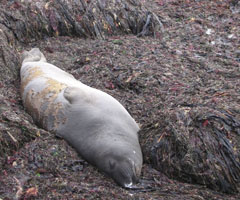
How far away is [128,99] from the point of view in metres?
4.85

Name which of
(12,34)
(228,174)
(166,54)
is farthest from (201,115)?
(12,34)

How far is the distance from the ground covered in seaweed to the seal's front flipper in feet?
1.76

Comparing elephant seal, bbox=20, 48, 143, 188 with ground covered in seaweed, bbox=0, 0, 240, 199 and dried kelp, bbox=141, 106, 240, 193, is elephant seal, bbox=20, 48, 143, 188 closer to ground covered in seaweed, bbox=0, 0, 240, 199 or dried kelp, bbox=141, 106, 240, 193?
ground covered in seaweed, bbox=0, 0, 240, 199

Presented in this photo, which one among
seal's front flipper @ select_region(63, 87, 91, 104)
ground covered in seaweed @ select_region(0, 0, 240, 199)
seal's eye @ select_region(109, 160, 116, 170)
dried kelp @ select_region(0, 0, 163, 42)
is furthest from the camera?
dried kelp @ select_region(0, 0, 163, 42)

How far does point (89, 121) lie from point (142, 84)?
122cm

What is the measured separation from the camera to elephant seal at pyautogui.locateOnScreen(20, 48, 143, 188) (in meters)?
3.68

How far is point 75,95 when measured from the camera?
4391 mm

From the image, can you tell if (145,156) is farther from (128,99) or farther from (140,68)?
(140,68)

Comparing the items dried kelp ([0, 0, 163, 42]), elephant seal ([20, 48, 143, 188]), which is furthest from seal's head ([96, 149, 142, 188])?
dried kelp ([0, 0, 163, 42])

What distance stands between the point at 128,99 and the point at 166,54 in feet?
4.36

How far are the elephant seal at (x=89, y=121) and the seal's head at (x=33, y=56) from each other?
2.43 feet

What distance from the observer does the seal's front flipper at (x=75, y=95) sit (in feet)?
14.2

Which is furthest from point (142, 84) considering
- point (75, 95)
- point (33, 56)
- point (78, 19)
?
point (78, 19)

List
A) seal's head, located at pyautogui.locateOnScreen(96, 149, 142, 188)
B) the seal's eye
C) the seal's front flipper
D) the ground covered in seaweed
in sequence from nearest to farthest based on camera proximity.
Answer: the ground covered in seaweed
seal's head, located at pyautogui.locateOnScreen(96, 149, 142, 188)
the seal's eye
the seal's front flipper
